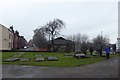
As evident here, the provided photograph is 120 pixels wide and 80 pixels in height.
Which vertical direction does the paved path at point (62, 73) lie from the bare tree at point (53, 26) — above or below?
below

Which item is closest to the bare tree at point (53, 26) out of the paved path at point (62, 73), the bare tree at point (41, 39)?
the bare tree at point (41, 39)

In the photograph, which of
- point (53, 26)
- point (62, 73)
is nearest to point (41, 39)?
point (53, 26)

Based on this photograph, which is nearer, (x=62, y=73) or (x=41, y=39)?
(x=62, y=73)

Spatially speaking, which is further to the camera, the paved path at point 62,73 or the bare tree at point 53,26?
the bare tree at point 53,26

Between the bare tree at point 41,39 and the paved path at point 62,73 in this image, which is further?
the bare tree at point 41,39

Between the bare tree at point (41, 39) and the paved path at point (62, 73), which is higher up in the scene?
the bare tree at point (41, 39)

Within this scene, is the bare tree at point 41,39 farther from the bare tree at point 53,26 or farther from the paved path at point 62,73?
the paved path at point 62,73

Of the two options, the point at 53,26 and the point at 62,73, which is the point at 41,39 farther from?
Answer: the point at 62,73

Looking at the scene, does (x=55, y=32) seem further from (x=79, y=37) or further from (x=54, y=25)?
(x=79, y=37)

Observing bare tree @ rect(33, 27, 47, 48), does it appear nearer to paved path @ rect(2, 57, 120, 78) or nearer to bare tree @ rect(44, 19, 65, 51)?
bare tree @ rect(44, 19, 65, 51)

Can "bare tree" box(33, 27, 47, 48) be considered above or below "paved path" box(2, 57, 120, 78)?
above

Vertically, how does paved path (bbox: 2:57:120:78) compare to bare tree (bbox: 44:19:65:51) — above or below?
below

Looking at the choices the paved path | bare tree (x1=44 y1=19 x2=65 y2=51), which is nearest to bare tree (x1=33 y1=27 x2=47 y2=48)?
bare tree (x1=44 y1=19 x2=65 y2=51)

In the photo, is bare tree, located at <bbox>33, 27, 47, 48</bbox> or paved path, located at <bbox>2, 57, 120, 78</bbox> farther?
bare tree, located at <bbox>33, 27, 47, 48</bbox>
